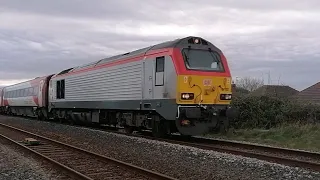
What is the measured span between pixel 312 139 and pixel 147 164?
7529 millimetres

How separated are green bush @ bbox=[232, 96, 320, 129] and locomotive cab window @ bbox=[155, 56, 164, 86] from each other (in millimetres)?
5873

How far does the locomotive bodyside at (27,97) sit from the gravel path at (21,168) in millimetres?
18860

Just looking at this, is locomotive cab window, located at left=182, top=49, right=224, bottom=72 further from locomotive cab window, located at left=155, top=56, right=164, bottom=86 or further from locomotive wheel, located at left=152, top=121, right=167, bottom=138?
locomotive wheel, located at left=152, top=121, right=167, bottom=138

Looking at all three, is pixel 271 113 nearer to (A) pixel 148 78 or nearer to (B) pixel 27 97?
(A) pixel 148 78

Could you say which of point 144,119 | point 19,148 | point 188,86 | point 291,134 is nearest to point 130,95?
point 144,119

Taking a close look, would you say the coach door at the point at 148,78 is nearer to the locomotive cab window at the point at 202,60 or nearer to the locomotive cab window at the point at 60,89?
the locomotive cab window at the point at 202,60

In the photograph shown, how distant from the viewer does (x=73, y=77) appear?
78.3 ft

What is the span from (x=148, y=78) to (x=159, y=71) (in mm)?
735

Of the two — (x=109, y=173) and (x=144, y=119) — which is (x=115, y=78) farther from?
(x=109, y=173)

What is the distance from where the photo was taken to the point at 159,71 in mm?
14711

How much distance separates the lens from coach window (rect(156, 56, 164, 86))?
14548mm

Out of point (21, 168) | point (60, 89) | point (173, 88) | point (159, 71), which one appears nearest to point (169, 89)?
point (173, 88)

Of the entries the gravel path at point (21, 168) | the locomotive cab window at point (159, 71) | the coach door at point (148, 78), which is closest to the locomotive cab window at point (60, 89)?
the coach door at point (148, 78)

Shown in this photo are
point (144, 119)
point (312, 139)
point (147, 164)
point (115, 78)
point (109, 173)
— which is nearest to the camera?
point (109, 173)
